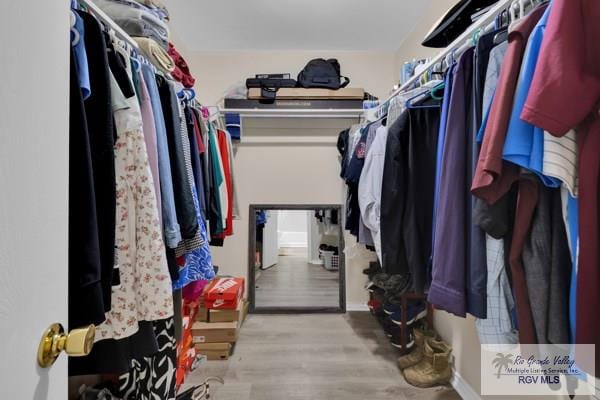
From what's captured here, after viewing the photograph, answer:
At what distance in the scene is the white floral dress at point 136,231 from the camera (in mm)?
808

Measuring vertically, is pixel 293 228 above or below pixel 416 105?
below

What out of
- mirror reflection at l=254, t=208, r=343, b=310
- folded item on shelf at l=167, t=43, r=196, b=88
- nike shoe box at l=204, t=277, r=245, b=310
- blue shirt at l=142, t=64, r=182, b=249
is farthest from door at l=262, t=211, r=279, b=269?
blue shirt at l=142, t=64, r=182, b=249

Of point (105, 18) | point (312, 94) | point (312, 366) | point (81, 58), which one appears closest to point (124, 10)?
point (105, 18)

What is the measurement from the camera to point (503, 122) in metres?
0.67

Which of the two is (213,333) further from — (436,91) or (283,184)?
(436,91)

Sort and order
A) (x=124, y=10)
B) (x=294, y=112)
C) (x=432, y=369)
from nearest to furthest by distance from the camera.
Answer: (x=124, y=10) → (x=432, y=369) → (x=294, y=112)

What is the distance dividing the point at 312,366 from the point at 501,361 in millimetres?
1073

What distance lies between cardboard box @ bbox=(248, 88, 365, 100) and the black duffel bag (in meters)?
0.05

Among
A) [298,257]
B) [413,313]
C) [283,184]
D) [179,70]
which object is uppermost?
[179,70]

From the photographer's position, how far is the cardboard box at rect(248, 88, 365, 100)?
8.38ft

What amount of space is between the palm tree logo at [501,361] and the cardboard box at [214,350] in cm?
156

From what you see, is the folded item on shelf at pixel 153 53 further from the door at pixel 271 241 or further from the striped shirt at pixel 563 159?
the door at pixel 271 241

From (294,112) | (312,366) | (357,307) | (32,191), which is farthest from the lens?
(357,307)

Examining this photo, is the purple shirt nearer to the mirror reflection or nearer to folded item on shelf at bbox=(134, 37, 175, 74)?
folded item on shelf at bbox=(134, 37, 175, 74)
